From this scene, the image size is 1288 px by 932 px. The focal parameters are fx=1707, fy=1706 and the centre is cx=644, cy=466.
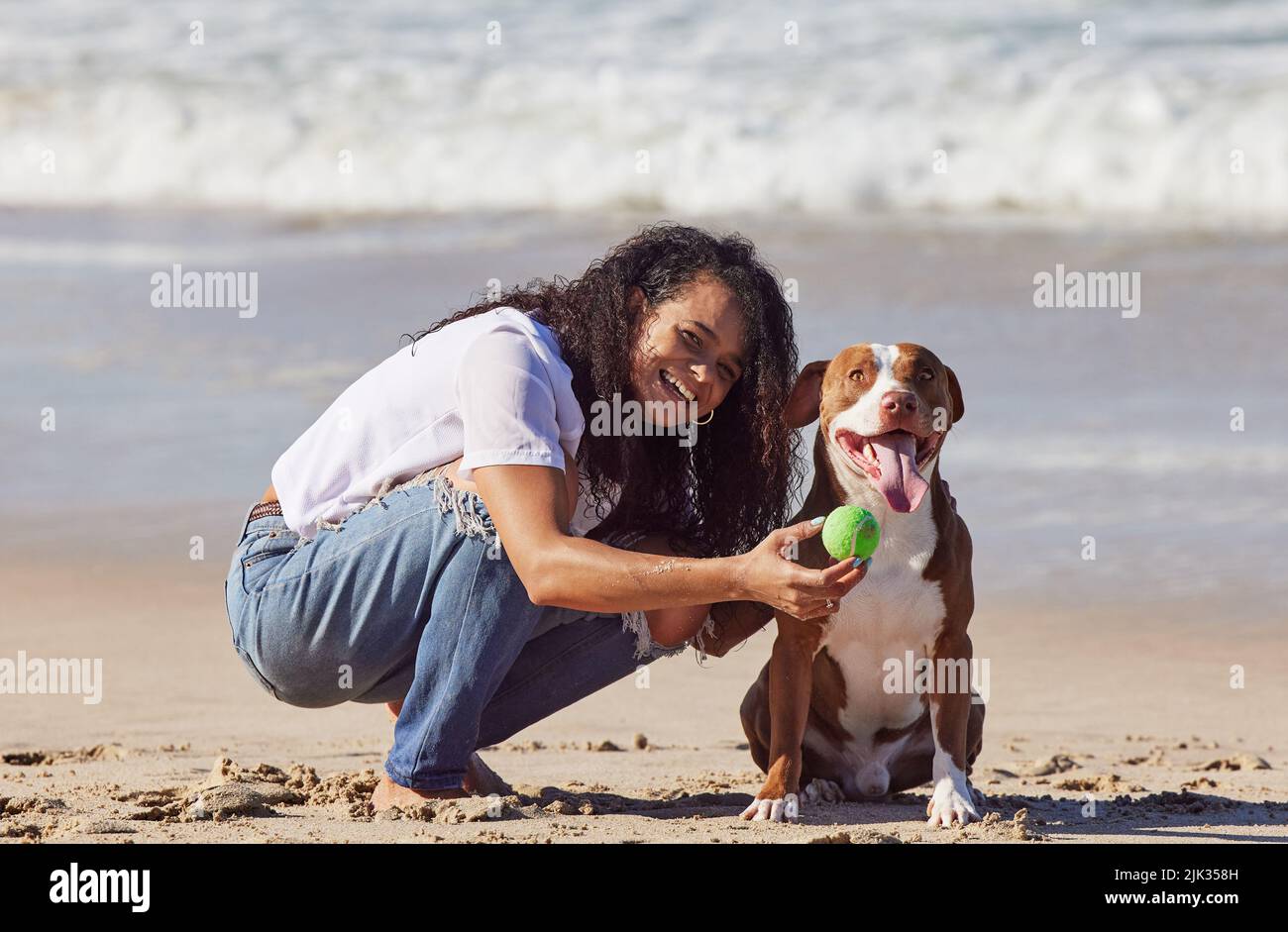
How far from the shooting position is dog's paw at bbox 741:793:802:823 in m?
4.08

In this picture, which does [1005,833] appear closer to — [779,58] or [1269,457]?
[1269,457]

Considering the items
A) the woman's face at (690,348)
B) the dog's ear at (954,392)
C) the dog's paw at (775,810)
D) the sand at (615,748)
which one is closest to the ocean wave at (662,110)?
the sand at (615,748)

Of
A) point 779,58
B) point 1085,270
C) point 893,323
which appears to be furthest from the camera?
point 779,58

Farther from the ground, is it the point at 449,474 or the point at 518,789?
the point at 449,474

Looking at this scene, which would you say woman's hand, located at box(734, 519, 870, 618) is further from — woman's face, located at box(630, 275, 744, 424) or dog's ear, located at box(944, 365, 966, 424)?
dog's ear, located at box(944, 365, 966, 424)

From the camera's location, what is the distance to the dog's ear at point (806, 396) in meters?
4.33

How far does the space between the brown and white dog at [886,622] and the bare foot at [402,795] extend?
726mm

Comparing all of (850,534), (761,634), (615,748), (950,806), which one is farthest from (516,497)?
(761,634)

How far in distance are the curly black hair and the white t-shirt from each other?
0.10 meters

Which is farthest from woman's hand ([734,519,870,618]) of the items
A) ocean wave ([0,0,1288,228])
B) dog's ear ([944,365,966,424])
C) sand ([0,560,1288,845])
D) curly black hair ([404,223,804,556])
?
ocean wave ([0,0,1288,228])

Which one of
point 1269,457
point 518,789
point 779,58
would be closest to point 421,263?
point 779,58

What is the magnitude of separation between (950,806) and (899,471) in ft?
2.66
